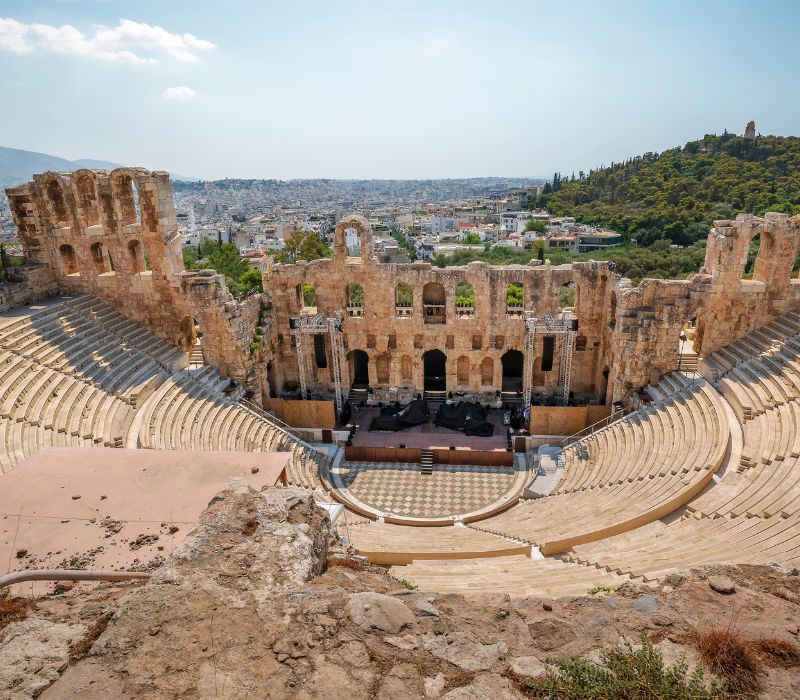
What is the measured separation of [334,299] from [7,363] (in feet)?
44.6

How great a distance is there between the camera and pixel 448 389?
27.0m

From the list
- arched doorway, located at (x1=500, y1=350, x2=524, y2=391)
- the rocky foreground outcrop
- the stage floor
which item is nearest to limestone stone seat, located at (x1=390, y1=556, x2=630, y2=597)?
the rocky foreground outcrop

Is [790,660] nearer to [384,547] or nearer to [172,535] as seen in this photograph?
[172,535]

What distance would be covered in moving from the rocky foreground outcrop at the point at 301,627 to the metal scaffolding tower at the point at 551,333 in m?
17.4

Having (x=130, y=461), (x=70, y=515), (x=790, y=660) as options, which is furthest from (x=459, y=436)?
(x=790, y=660)

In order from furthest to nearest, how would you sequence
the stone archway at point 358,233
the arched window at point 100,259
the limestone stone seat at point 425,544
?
the stone archway at point 358,233 → the arched window at point 100,259 → the limestone stone seat at point 425,544

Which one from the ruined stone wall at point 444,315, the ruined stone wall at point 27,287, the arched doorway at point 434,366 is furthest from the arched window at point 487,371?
the ruined stone wall at point 27,287

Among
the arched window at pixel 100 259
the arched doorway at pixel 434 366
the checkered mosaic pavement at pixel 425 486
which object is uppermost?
the arched window at pixel 100 259

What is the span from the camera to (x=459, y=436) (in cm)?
2352

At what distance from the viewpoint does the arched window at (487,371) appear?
26705 mm

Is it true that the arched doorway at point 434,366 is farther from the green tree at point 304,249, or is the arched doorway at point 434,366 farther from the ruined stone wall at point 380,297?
the green tree at point 304,249

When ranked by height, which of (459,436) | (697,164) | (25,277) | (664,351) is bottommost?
(459,436)

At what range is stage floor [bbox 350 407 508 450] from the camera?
2284 cm

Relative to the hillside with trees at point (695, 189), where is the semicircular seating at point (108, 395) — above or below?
below
